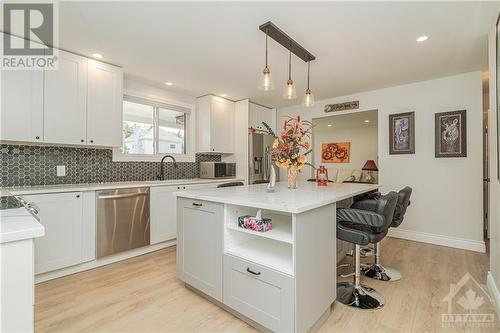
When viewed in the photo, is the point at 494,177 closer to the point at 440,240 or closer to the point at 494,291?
the point at 494,291

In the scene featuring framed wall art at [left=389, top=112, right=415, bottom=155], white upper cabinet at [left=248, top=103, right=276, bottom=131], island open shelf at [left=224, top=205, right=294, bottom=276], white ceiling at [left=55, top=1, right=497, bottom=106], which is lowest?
island open shelf at [left=224, top=205, right=294, bottom=276]

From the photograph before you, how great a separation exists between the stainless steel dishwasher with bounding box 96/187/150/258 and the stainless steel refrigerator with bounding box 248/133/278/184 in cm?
213

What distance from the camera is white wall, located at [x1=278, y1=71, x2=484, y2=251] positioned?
10.9ft

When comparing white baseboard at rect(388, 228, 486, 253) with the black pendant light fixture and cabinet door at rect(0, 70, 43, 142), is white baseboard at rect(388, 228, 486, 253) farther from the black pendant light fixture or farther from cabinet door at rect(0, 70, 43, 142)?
cabinet door at rect(0, 70, 43, 142)

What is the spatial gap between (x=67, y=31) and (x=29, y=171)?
5.12 feet

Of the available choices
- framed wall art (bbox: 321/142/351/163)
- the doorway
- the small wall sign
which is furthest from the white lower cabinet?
framed wall art (bbox: 321/142/351/163)

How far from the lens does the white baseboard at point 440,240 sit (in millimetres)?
3270

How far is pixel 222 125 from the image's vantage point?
14.8 feet

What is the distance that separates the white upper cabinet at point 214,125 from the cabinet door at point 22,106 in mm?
2271

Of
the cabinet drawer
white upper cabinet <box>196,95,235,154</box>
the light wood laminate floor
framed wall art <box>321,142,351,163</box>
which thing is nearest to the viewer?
the cabinet drawer

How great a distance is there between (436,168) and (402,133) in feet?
2.28

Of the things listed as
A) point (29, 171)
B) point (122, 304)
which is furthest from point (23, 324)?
point (29, 171)

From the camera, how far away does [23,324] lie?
752 millimetres

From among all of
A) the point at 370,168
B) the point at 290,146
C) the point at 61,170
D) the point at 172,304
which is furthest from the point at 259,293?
the point at 370,168
